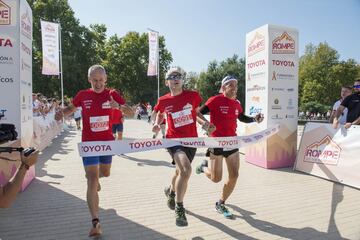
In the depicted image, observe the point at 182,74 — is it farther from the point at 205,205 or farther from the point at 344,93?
the point at 344,93

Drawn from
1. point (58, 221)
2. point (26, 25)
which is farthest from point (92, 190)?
point (26, 25)

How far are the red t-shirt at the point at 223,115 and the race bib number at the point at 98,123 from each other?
5.49ft

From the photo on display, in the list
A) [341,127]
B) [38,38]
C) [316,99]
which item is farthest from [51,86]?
[341,127]

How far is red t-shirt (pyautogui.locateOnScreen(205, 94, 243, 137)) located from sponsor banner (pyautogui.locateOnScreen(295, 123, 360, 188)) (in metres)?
3.14

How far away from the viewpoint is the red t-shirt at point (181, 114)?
490 centimetres

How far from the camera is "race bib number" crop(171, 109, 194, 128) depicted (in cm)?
489

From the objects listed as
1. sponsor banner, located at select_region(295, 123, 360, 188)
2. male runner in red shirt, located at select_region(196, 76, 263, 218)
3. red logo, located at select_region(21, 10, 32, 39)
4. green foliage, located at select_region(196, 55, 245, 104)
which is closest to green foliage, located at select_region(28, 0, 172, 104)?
green foliage, located at select_region(196, 55, 245, 104)

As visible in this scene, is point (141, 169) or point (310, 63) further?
point (310, 63)

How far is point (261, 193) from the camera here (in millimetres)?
6445

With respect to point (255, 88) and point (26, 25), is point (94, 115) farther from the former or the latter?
point (255, 88)

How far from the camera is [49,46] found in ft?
62.2

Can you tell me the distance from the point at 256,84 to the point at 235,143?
4.38 meters

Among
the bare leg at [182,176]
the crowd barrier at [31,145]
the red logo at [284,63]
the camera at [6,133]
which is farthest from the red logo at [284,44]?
the camera at [6,133]

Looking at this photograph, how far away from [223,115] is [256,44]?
14.9 ft
